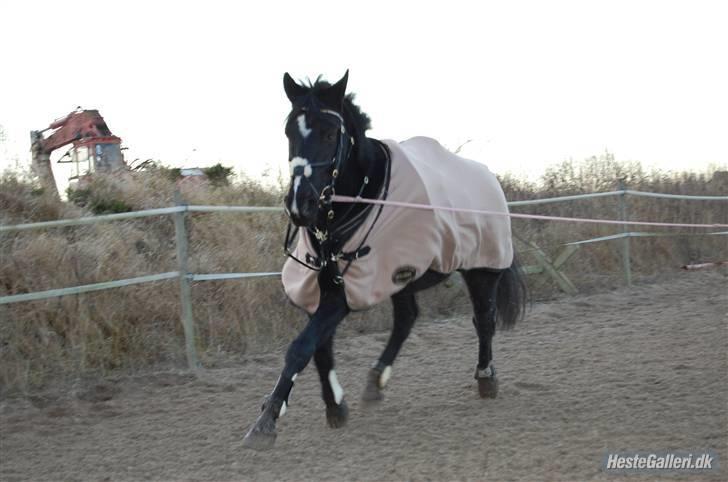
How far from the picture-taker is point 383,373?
5305mm

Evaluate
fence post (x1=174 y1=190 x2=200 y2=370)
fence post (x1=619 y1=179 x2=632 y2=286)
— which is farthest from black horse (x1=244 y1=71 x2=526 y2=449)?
fence post (x1=619 y1=179 x2=632 y2=286)

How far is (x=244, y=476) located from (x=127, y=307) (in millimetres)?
3275

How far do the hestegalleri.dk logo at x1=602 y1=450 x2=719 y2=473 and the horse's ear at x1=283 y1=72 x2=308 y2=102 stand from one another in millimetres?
2386

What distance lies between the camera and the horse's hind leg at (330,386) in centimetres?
466

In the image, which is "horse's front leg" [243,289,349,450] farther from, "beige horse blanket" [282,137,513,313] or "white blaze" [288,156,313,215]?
"white blaze" [288,156,313,215]

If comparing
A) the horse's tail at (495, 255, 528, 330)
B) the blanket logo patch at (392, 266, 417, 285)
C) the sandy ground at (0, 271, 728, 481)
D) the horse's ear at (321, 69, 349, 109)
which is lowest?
the sandy ground at (0, 271, 728, 481)

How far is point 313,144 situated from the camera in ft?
13.6

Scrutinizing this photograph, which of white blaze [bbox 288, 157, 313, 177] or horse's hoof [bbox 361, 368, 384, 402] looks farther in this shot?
horse's hoof [bbox 361, 368, 384, 402]

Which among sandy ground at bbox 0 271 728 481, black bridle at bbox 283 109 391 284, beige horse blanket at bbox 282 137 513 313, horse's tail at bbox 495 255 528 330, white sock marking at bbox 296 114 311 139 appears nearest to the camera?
sandy ground at bbox 0 271 728 481

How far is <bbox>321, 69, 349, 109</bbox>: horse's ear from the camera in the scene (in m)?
4.38

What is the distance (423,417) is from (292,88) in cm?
208

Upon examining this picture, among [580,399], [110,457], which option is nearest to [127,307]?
[110,457]

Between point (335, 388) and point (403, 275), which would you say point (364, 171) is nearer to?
point (403, 275)

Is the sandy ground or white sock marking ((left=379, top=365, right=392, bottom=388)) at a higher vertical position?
white sock marking ((left=379, top=365, right=392, bottom=388))
